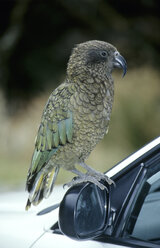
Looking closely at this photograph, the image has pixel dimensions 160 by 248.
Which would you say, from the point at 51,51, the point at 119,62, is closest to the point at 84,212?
the point at 119,62

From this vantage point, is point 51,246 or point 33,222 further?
point 33,222

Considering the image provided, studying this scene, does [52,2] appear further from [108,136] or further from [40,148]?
[40,148]

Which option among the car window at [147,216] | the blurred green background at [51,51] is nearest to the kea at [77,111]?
the car window at [147,216]

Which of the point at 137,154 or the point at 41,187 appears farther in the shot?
the point at 41,187

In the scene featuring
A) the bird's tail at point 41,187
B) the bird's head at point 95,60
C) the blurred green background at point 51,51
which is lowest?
the blurred green background at point 51,51

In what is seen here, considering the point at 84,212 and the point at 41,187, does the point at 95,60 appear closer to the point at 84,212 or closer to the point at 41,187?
the point at 41,187

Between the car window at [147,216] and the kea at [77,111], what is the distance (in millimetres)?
765

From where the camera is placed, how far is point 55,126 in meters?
3.17

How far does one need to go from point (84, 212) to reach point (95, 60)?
4.29 feet

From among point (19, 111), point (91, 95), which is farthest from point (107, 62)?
point (19, 111)

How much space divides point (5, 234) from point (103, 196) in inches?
25.2

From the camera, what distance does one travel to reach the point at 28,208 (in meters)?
2.82

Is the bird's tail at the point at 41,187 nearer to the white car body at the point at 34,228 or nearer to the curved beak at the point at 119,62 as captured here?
the white car body at the point at 34,228

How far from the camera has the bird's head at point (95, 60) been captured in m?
3.21
